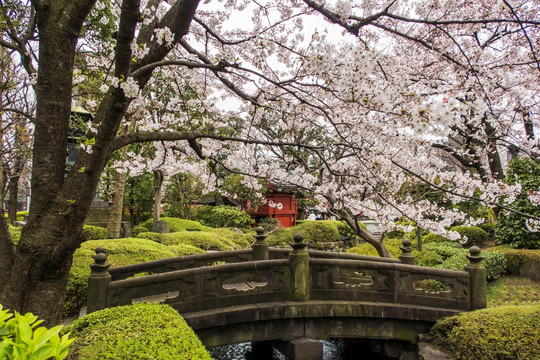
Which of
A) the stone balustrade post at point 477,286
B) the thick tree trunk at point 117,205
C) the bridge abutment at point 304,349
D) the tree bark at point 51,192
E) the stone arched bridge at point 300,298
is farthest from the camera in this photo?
the thick tree trunk at point 117,205

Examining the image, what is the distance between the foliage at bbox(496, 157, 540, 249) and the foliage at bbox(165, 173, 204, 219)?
43.7 ft

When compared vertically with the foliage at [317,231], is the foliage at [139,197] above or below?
above

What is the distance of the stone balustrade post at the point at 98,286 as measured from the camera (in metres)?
4.79

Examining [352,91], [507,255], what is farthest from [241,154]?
[507,255]

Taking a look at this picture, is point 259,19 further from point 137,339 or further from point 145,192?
point 145,192

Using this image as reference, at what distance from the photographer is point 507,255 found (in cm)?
1070

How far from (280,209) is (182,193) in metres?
6.18

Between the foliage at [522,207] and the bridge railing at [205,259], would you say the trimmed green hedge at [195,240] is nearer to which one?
the bridge railing at [205,259]

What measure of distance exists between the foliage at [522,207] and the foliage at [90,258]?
431 inches

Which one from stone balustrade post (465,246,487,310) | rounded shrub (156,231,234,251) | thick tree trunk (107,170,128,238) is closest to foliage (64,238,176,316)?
rounded shrub (156,231,234,251)

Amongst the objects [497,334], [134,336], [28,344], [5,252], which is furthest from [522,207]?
[5,252]

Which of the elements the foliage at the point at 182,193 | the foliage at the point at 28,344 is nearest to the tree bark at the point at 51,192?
the foliage at the point at 28,344

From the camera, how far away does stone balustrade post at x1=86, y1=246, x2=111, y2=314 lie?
4.79 m

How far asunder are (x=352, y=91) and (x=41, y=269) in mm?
3725
